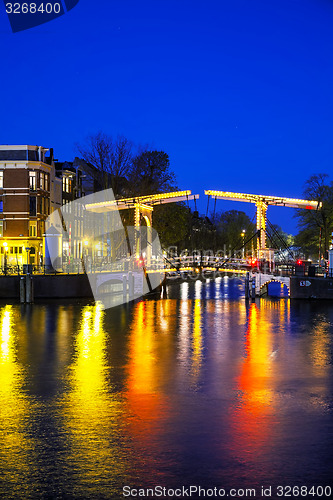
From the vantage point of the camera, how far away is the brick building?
58.5 m

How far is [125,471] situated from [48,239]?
34.1 metres

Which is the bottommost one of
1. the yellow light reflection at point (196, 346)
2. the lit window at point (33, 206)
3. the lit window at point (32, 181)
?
the yellow light reflection at point (196, 346)

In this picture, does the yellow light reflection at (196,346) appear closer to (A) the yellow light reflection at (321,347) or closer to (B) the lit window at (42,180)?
(A) the yellow light reflection at (321,347)

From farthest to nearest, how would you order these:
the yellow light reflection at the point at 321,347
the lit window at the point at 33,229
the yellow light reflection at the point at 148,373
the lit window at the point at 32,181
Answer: the lit window at the point at 32,181 → the lit window at the point at 33,229 → the yellow light reflection at the point at 321,347 → the yellow light reflection at the point at 148,373

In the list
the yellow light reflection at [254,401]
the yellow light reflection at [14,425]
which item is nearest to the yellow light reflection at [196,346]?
the yellow light reflection at [254,401]

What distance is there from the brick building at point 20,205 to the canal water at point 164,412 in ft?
120

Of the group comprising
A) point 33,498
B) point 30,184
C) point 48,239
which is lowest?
point 33,498

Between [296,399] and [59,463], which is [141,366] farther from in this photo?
[59,463]

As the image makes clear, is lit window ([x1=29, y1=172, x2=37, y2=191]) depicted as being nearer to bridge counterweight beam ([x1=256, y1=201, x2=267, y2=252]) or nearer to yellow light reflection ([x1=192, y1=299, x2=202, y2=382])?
bridge counterweight beam ([x1=256, y1=201, x2=267, y2=252])

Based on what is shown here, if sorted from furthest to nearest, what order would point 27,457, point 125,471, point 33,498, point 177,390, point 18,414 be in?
point 177,390, point 18,414, point 27,457, point 125,471, point 33,498

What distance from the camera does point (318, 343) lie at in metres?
20.0

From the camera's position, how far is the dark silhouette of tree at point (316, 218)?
67625mm

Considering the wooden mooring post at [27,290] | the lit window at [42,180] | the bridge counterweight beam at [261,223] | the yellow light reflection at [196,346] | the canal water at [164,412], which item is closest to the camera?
the canal water at [164,412]

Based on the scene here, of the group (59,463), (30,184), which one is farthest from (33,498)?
(30,184)
